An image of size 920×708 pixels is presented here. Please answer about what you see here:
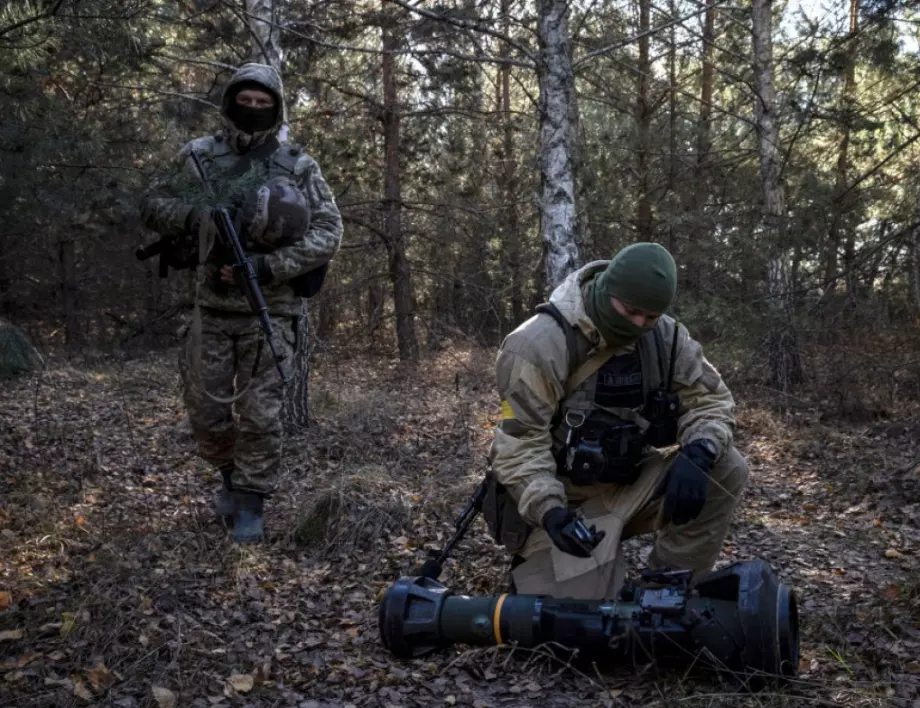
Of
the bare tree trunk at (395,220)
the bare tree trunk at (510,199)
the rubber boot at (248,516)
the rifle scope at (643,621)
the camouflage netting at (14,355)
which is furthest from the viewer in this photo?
the bare tree trunk at (510,199)

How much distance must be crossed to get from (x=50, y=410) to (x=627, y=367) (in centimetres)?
576

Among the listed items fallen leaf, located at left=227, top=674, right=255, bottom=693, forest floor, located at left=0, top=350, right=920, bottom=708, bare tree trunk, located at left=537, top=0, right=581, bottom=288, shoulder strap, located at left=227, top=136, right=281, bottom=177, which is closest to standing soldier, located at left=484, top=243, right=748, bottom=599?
forest floor, located at left=0, top=350, right=920, bottom=708

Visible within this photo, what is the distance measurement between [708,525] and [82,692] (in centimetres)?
246

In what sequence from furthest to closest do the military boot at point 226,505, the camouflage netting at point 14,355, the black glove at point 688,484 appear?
the camouflage netting at point 14,355 < the military boot at point 226,505 < the black glove at point 688,484

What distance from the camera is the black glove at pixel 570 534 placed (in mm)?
2912

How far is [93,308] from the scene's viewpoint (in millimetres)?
14242

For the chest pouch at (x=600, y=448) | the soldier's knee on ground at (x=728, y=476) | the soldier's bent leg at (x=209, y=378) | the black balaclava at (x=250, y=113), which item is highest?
the black balaclava at (x=250, y=113)

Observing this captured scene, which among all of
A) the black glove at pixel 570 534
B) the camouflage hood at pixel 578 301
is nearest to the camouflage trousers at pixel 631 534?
the black glove at pixel 570 534

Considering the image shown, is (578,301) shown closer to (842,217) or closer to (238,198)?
(238,198)

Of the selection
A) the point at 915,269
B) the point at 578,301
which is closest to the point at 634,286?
the point at 578,301

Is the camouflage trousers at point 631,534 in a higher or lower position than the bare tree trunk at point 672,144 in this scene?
lower

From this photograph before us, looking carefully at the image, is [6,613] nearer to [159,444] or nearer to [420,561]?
[420,561]

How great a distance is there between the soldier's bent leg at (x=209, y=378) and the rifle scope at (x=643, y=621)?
1.68 metres

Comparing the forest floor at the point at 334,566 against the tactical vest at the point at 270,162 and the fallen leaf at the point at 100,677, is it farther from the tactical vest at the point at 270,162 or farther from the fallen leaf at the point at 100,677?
the tactical vest at the point at 270,162
